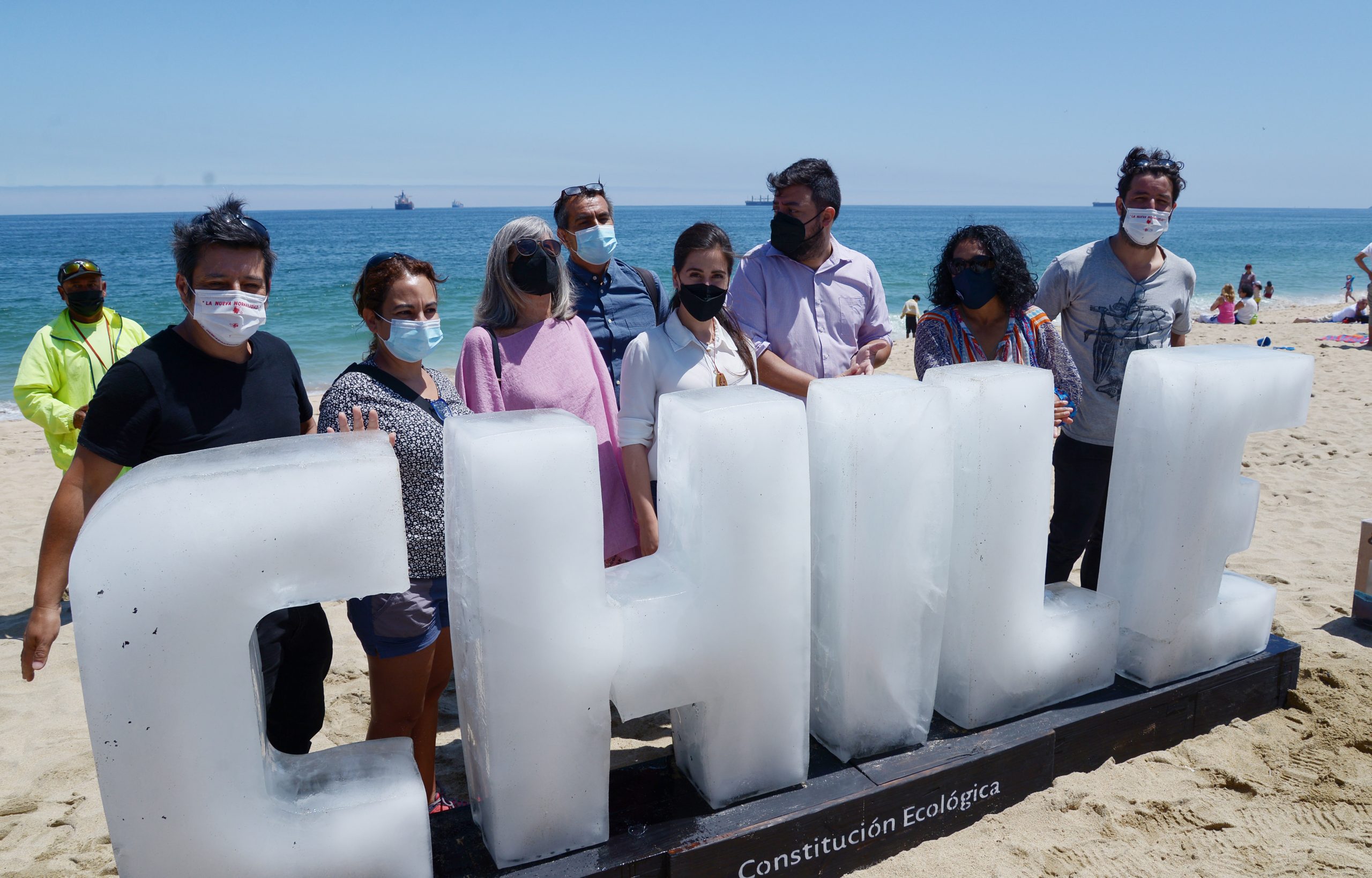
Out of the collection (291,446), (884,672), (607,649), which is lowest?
(884,672)

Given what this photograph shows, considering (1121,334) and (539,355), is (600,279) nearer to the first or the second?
(539,355)

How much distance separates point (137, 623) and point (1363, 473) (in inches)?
338

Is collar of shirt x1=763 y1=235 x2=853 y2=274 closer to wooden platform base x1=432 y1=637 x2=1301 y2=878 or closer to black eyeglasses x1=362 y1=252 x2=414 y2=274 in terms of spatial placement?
black eyeglasses x1=362 y1=252 x2=414 y2=274

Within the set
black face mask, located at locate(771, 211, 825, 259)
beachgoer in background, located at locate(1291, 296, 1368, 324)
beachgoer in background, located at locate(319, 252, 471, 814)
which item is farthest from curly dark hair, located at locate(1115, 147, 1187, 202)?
beachgoer in background, located at locate(1291, 296, 1368, 324)

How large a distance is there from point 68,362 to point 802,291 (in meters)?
4.35

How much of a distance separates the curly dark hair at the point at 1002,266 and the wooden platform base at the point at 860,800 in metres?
1.48

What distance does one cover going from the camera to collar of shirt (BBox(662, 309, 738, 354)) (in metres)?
3.13

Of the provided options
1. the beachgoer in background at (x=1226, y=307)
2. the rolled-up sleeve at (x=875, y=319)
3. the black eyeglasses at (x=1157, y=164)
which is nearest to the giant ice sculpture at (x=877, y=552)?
the rolled-up sleeve at (x=875, y=319)

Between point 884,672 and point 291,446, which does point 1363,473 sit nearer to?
point 884,672

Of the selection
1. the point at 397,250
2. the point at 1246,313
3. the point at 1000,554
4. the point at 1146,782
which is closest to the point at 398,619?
the point at 1000,554

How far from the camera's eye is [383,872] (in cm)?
210

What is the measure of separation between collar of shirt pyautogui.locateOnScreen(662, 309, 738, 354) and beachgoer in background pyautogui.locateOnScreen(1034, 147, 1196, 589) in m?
1.55

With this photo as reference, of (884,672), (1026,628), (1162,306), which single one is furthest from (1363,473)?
(884,672)

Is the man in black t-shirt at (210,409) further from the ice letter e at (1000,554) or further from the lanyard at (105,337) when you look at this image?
the lanyard at (105,337)
